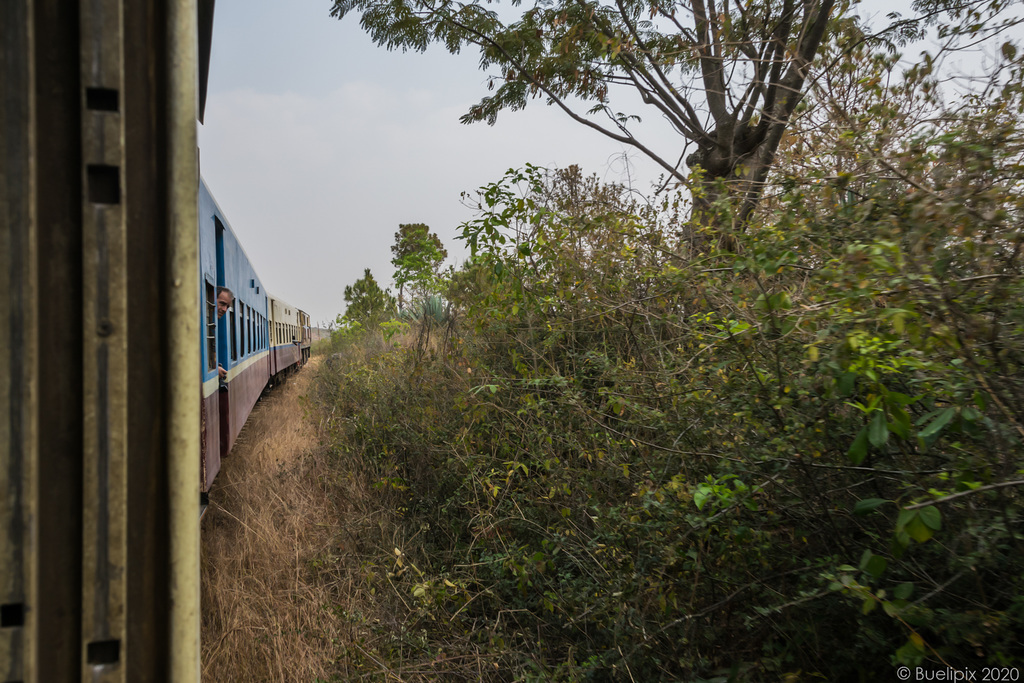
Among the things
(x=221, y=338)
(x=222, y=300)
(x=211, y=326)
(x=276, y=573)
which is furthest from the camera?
(x=221, y=338)

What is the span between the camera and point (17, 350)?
3.41 feet

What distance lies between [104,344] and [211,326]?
4391mm

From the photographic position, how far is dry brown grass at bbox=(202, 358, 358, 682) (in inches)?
136

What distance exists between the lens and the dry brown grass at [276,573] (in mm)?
3465

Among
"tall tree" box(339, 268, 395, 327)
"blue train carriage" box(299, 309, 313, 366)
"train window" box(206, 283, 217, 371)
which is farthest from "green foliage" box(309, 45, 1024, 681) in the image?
"blue train carriage" box(299, 309, 313, 366)

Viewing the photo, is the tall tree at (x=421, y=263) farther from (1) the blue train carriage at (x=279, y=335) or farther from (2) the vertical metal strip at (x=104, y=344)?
(2) the vertical metal strip at (x=104, y=344)

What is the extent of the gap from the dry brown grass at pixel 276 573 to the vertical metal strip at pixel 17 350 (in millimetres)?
2596

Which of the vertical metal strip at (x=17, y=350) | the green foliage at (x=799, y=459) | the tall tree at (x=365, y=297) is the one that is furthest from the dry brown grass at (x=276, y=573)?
the tall tree at (x=365, y=297)

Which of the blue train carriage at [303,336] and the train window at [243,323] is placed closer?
the train window at [243,323]

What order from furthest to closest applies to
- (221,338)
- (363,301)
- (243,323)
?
(363,301)
(243,323)
(221,338)

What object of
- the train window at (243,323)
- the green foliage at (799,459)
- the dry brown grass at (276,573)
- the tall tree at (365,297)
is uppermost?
the tall tree at (365,297)

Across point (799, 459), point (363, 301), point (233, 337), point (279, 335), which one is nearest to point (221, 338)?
point (233, 337)

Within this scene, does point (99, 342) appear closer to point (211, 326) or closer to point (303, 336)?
point (211, 326)

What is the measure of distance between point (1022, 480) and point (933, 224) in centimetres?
87
